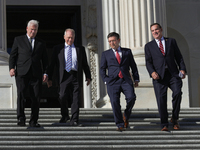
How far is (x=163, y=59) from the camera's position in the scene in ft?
33.8

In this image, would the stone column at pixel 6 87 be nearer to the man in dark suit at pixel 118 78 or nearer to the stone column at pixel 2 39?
the stone column at pixel 2 39

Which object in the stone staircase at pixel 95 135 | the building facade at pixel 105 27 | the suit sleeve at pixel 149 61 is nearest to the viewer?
the stone staircase at pixel 95 135

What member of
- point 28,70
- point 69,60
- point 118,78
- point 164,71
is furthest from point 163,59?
point 28,70

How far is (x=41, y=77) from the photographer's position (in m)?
10.3

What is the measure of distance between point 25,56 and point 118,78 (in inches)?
66.8

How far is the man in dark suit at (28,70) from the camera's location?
10.1 meters

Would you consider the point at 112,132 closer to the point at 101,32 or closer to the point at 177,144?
the point at 177,144

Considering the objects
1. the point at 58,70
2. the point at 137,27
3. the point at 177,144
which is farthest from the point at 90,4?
the point at 177,144

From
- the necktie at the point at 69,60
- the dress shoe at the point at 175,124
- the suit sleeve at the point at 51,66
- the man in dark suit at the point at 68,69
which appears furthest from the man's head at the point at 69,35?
the dress shoe at the point at 175,124

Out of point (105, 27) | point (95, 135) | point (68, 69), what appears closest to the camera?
point (95, 135)

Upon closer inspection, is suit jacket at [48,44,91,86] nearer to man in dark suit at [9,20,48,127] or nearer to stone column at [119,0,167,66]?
man in dark suit at [9,20,48,127]

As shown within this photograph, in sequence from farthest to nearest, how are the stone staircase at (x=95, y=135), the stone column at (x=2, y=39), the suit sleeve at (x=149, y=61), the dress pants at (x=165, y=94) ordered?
1. the stone column at (x=2, y=39)
2. the suit sleeve at (x=149, y=61)
3. the dress pants at (x=165, y=94)
4. the stone staircase at (x=95, y=135)

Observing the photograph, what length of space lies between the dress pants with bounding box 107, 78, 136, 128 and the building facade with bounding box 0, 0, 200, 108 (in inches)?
123

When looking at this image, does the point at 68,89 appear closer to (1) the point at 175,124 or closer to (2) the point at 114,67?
(2) the point at 114,67
